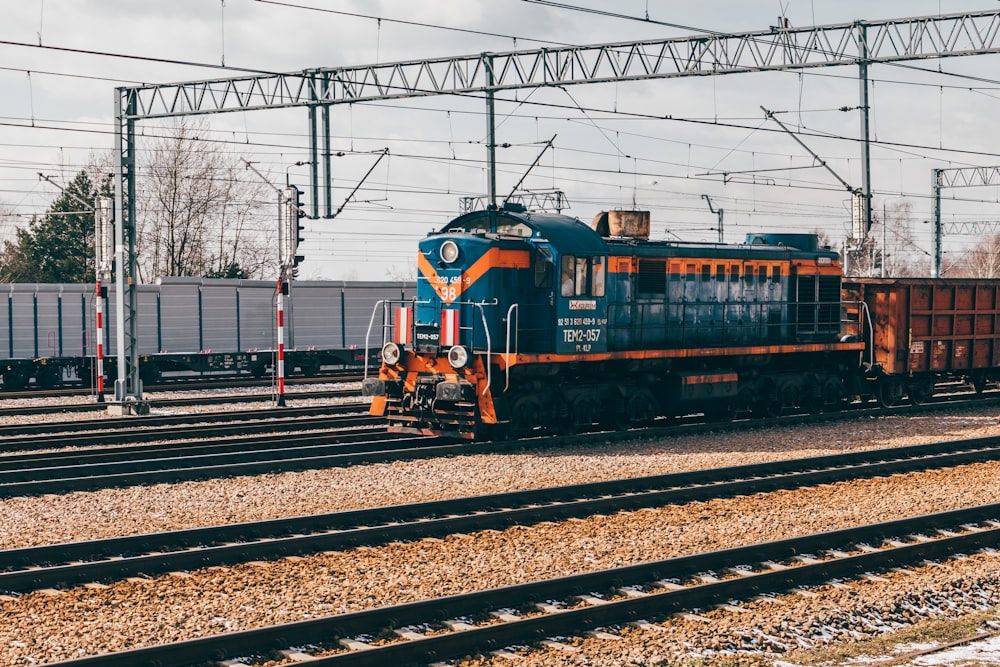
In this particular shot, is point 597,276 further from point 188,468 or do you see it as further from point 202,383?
point 202,383

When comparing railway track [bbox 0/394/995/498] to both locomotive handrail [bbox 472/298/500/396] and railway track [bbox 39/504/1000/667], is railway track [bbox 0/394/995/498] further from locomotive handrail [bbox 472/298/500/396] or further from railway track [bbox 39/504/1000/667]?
railway track [bbox 39/504/1000/667]

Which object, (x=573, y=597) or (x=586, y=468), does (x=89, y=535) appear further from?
(x=586, y=468)

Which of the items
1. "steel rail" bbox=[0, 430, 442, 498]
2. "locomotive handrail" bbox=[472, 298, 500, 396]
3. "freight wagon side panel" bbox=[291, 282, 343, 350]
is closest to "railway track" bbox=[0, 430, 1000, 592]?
"steel rail" bbox=[0, 430, 442, 498]

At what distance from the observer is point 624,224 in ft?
65.5

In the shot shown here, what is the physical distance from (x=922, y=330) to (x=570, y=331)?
35.3 ft

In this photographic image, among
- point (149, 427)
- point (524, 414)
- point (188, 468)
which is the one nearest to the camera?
point (188, 468)

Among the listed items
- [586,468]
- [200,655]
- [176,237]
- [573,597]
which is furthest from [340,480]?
[176,237]

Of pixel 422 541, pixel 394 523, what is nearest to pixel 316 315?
pixel 394 523

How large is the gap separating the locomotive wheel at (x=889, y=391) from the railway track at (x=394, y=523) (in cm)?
830

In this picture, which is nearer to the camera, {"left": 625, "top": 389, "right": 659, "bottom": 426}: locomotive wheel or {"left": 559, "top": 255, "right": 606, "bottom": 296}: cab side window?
{"left": 559, "top": 255, "right": 606, "bottom": 296}: cab side window

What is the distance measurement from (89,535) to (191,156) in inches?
1667

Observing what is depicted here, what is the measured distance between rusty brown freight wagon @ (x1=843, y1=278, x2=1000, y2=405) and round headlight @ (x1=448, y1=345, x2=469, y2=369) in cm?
1074

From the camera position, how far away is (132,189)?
22812 mm

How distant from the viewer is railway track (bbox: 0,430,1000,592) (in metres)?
9.80
